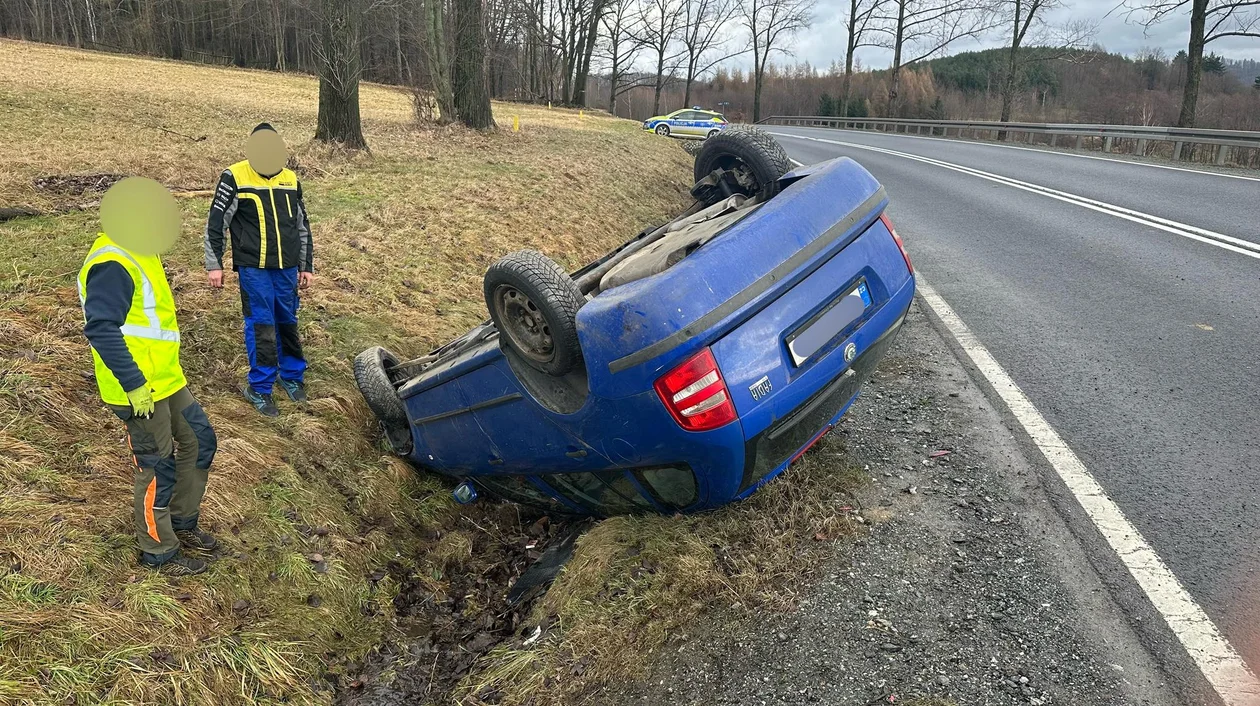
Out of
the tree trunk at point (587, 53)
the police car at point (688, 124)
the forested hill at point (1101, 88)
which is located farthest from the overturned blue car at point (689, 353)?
the tree trunk at point (587, 53)

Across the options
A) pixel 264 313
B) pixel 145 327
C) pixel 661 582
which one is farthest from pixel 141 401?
pixel 661 582

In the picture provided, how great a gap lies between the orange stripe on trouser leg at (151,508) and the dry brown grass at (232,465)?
164 millimetres

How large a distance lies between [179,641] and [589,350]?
1918mm

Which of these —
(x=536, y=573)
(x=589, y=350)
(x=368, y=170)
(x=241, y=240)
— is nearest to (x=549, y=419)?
(x=589, y=350)

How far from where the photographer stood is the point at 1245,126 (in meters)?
26.2

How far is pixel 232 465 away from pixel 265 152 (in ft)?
6.05

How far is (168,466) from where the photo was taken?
118 inches

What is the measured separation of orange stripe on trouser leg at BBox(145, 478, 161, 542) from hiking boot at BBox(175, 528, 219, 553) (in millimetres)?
222

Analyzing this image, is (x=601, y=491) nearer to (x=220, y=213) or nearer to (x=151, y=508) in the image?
(x=151, y=508)

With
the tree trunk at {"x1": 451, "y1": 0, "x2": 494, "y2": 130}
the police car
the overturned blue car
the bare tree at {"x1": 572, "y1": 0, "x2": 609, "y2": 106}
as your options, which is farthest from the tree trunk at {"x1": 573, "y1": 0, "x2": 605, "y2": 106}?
the overturned blue car

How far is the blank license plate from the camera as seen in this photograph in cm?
265

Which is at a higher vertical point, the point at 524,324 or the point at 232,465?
the point at 524,324

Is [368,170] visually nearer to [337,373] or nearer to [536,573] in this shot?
[337,373]

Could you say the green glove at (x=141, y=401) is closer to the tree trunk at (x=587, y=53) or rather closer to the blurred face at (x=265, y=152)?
the blurred face at (x=265, y=152)
